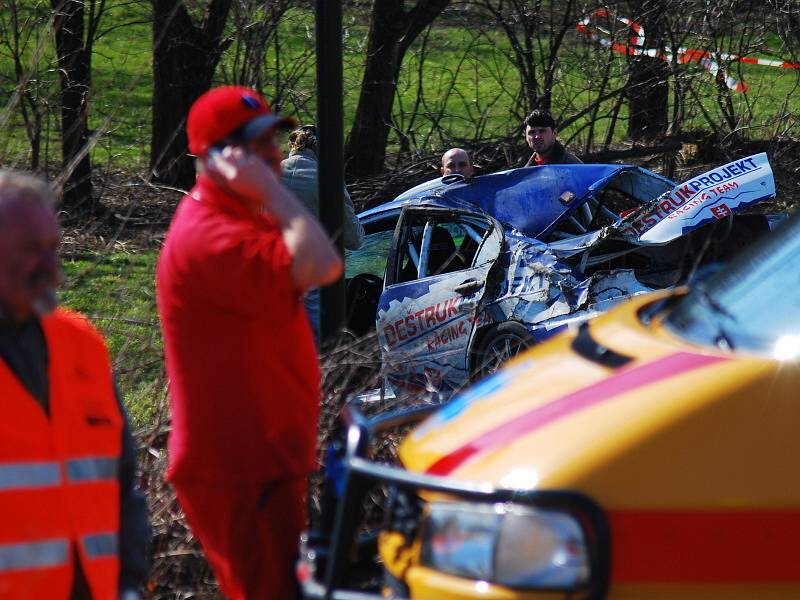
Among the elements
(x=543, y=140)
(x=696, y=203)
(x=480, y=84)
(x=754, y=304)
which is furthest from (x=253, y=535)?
(x=480, y=84)

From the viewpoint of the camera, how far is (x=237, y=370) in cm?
345

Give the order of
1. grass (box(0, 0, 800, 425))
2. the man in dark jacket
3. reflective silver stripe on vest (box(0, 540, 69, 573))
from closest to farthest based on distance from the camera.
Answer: reflective silver stripe on vest (box(0, 540, 69, 573))
the man in dark jacket
grass (box(0, 0, 800, 425))

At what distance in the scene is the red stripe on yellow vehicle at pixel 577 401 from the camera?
294 cm

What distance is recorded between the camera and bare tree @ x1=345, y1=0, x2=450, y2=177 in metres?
13.1

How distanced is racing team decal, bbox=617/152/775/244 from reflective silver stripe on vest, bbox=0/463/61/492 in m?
5.13

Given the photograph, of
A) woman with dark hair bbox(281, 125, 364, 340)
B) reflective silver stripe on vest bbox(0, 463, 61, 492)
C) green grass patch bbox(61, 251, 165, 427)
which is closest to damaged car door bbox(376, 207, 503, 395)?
woman with dark hair bbox(281, 125, 364, 340)

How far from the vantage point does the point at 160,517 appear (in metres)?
4.59

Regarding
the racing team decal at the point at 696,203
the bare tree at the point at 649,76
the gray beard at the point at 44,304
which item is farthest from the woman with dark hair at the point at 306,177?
the bare tree at the point at 649,76

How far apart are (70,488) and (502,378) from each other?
138cm

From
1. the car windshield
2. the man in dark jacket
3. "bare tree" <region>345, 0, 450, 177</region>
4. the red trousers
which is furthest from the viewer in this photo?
"bare tree" <region>345, 0, 450, 177</region>

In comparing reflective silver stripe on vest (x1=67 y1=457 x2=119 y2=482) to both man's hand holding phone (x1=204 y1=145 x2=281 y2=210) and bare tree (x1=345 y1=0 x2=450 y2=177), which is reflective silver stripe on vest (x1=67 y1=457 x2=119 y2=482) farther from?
bare tree (x1=345 y1=0 x2=450 y2=177)

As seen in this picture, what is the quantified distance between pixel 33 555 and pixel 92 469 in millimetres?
232

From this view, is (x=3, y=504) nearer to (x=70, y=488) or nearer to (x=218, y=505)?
(x=70, y=488)

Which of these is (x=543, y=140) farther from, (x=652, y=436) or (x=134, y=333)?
(x=652, y=436)
